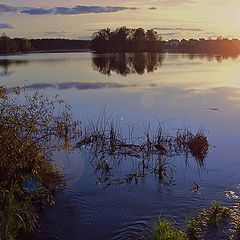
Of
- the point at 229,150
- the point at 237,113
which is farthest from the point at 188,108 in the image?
the point at 229,150

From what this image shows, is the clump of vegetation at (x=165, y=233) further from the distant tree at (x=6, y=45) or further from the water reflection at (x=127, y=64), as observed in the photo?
A: the distant tree at (x=6, y=45)

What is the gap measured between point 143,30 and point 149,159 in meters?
105

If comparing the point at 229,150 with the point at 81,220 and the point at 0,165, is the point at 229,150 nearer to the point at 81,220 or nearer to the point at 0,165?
the point at 81,220

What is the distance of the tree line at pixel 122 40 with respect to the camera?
112062mm

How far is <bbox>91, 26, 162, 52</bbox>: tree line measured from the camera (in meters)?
112

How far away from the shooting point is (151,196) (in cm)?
1184

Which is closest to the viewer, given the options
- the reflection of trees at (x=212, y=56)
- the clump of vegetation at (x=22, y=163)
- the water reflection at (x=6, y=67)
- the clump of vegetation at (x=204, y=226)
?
the clump of vegetation at (x=204, y=226)

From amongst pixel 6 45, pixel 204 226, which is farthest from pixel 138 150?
pixel 6 45

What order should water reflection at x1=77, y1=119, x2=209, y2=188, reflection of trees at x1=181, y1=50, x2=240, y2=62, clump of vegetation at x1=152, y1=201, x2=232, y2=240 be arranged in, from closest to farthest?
clump of vegetation at x1=152, y1=201, x2=232, y2=240 < water reflection at x1=77, y1=119, x2=209, y2=188 < reflection of trees at x1=181, y1=50, x2=240, y2=62

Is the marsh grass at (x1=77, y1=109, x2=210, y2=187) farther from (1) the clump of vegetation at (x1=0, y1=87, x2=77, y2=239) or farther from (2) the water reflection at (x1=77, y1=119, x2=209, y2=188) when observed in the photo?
(1) the clump of vegetation at (x1=0, y1=87, x2=77, y2=239)

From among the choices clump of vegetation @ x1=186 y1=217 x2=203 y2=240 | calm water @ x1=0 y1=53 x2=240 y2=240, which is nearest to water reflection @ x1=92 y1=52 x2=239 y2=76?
calm water @ x1=0 y1=53 x2=240 y2=240

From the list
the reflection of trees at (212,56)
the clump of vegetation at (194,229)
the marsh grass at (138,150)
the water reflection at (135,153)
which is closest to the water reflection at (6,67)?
the marsh grass at (138,150)

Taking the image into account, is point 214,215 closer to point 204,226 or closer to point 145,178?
point 204,226

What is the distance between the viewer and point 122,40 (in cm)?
11288
